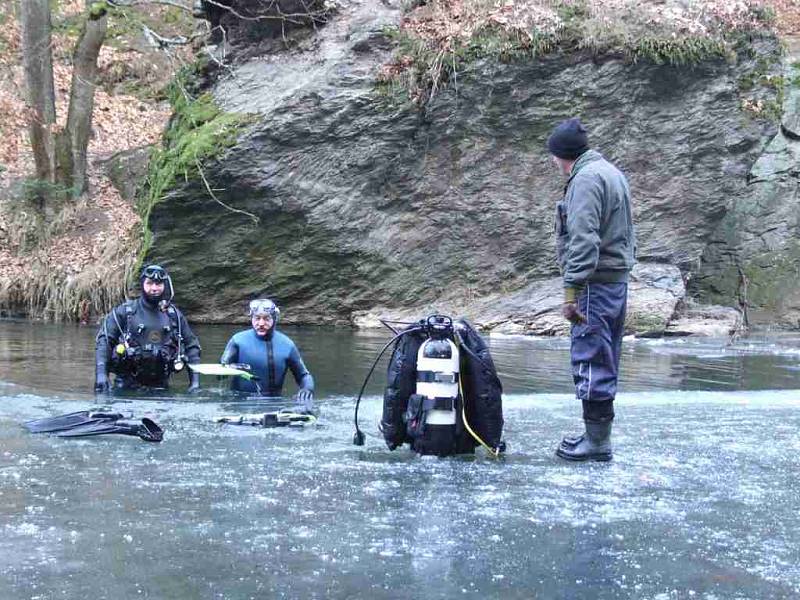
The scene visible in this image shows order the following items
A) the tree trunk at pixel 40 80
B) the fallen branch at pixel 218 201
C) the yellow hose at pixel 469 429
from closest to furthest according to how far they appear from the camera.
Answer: the yellow hose at pixel 469 429
the fallen branch at pixel 218 201
the tree trunk at pixel 40 80

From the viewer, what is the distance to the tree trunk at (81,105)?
21.3 m

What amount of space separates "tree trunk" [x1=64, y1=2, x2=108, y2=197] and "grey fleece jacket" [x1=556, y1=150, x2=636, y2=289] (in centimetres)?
1692

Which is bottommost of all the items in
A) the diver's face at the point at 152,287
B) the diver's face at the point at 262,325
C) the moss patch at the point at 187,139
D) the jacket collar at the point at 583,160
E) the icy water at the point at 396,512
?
the icy water at the point at 396,512

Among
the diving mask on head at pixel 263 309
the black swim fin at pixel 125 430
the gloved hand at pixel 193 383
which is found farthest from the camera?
the gloved hand at pixel 193 383

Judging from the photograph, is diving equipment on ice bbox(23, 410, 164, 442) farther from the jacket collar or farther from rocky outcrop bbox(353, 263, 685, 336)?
rocky outcrop bbox(353, 263, 685, 336)

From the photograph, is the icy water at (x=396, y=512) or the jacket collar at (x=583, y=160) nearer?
the icy water at (x=396, y=512)

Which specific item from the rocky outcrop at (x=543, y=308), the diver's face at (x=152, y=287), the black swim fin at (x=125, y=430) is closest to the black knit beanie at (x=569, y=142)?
the black swim fin at (x=125, y=430)

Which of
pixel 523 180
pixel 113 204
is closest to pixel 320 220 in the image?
pixel 523 180

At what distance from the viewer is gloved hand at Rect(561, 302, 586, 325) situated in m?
6.11

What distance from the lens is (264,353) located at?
9.51 meters

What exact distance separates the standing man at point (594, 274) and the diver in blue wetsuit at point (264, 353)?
11.9ft

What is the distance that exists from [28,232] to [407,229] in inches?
307

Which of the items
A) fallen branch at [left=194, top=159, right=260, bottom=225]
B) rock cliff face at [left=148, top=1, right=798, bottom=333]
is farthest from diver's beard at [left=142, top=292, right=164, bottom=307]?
rock cliff face at [left=148, top=1, right=798, bottom=333]

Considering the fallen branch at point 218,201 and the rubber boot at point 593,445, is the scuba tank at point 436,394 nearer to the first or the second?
the rubber boot at point 593,445
